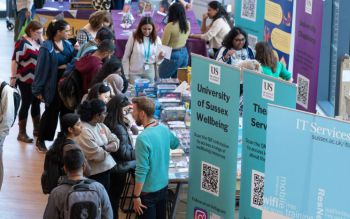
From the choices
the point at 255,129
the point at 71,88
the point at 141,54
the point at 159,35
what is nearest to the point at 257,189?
the point at 255,129

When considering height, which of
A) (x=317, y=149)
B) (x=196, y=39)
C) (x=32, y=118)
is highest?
(x=317, y=149)

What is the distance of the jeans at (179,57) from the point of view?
10.2 m

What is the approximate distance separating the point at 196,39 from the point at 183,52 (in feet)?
3.11

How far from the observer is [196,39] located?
11.2m

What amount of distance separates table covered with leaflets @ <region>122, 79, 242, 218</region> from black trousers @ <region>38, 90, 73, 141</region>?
2.84 ft

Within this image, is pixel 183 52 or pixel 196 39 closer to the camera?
pixel 183 52

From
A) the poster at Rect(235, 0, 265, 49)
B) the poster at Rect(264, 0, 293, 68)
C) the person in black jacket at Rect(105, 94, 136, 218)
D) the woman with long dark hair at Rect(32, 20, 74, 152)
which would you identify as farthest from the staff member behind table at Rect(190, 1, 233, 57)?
the person in black jacket at Rect(105, 94, 136, 218)

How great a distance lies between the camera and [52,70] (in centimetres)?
921

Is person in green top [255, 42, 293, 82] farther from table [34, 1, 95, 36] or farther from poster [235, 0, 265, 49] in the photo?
table [34, 1, 95, 36]

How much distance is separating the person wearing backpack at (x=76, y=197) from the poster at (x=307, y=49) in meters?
3.56

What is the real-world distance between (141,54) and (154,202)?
10.5ft

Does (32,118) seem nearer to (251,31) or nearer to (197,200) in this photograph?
(251,31)

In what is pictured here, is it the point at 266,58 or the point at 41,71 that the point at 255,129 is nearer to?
the point at 266,58

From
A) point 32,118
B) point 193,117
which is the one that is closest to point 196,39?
point 32,118
